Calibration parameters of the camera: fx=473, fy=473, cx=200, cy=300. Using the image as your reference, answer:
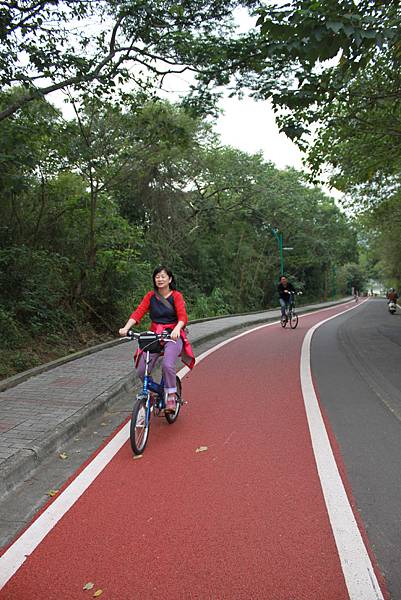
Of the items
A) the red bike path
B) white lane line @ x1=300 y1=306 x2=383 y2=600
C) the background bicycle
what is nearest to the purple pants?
the red bike path

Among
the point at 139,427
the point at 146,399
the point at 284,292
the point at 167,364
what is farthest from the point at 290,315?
the point at 139,427

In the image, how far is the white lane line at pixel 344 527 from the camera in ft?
8.49

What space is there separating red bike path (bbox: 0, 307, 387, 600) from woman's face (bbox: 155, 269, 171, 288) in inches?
65.9

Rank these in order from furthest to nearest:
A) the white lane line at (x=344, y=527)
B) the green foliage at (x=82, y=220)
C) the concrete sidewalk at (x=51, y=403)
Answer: the green foliage at (x=82, y=220)
the concrete sidewalk at (x=51, y=403)
the white lane line at (x=344, y=527)

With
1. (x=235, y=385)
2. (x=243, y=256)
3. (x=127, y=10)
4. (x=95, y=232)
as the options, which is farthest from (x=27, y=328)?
(x=243, y=256)

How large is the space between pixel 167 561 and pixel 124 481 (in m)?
1.27

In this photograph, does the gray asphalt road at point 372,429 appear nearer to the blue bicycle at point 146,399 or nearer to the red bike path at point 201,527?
the red bike path at point 201,527

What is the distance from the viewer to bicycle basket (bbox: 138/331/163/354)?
16.5 feet

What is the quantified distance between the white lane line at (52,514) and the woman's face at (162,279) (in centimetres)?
172

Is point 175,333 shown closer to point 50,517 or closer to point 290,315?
point 50,517

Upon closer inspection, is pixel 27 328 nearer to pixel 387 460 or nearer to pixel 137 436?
pixel 137 436

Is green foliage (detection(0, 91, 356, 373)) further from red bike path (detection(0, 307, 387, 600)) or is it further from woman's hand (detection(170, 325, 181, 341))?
red bike path (detection(0, 307, 387, 600))

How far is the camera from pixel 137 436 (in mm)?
→ 4629

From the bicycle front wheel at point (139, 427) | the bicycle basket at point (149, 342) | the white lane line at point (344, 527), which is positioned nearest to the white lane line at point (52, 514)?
the bicycle front wheel at point (139, 427)
